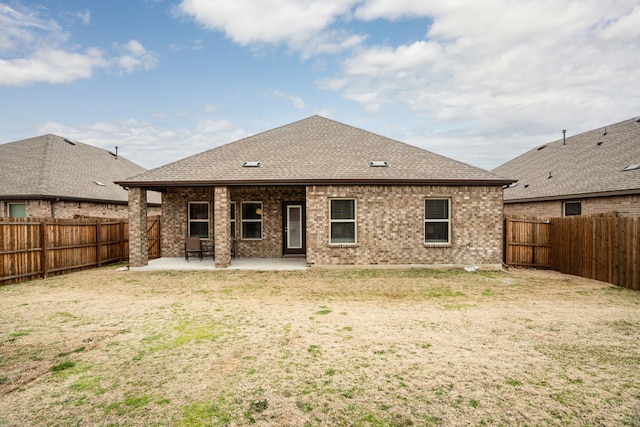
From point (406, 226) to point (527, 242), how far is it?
4.80 metres

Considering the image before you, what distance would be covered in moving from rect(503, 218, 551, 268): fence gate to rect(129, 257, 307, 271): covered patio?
25.8ft

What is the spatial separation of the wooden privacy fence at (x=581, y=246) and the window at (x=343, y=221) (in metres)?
5.95

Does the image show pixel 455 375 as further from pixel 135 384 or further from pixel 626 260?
pixel 626 260

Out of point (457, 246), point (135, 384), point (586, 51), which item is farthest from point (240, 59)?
point (135, 384)

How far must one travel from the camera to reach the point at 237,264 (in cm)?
1275

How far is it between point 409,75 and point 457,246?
35.3ft

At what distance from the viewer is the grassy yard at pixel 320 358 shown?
3.23 m

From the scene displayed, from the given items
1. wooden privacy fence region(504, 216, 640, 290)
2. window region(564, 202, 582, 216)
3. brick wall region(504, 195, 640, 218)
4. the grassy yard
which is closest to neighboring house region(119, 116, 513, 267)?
wooden privacy fence region(504, 216, 640, 290)

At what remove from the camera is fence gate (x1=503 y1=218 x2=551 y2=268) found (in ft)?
41.0

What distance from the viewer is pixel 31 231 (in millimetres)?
10430

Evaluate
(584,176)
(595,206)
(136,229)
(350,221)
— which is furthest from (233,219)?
(584,176)

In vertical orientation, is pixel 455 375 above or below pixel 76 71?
below

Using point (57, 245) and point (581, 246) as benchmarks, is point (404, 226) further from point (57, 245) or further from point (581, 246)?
point (57, 245)

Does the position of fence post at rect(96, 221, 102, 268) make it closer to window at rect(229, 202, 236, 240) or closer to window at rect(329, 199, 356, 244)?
window at rect(229, 202, 236, 240)
